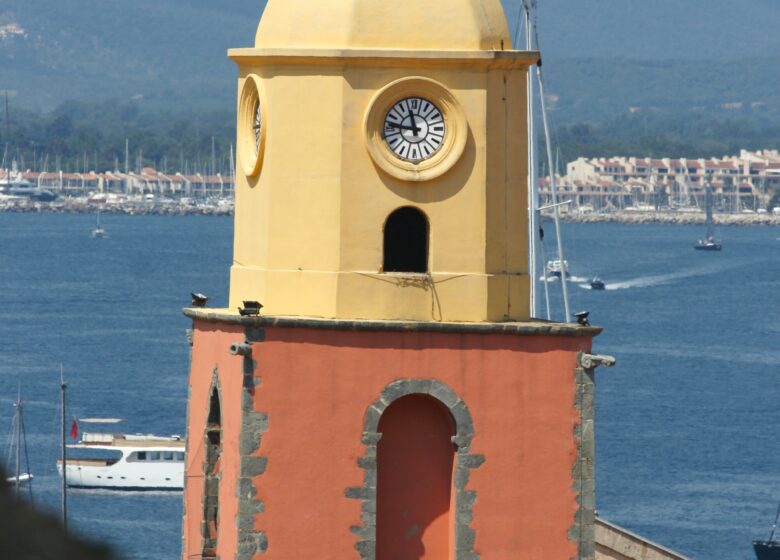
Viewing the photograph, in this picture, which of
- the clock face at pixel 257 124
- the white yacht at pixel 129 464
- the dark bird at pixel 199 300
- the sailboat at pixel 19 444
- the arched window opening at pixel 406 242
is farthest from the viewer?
the white yacht at pixel 129 464

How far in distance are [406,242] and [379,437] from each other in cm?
154

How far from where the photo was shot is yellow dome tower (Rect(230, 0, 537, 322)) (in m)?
18.2

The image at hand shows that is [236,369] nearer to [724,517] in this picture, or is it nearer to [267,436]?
[267,436]

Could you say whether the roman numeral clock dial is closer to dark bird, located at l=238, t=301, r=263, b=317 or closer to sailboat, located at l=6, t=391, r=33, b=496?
dark bird, located at l=238, t=301, r=263, b=317

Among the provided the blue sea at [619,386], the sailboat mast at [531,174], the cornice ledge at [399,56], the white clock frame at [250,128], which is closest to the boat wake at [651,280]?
the blue sea at [619,386]

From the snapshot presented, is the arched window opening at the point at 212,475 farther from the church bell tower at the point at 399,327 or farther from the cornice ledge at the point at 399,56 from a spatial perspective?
the cornice ledge at the point at 399,56

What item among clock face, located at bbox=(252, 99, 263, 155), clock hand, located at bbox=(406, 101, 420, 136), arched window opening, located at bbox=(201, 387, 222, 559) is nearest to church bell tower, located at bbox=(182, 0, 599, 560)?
clock hand, located at bbox=(406, 101, 420, 136)

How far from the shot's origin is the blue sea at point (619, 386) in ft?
223

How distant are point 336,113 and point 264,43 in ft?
3.43

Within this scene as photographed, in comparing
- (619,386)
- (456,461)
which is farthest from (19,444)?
(456,461)

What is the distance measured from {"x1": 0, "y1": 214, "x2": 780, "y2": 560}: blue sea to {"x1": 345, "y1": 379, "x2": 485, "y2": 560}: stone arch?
31.4ft

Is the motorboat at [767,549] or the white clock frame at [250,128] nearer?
the white clock frame at [250,128]

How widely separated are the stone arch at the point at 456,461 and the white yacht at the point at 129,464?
56.6 metres

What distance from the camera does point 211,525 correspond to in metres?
19.3
